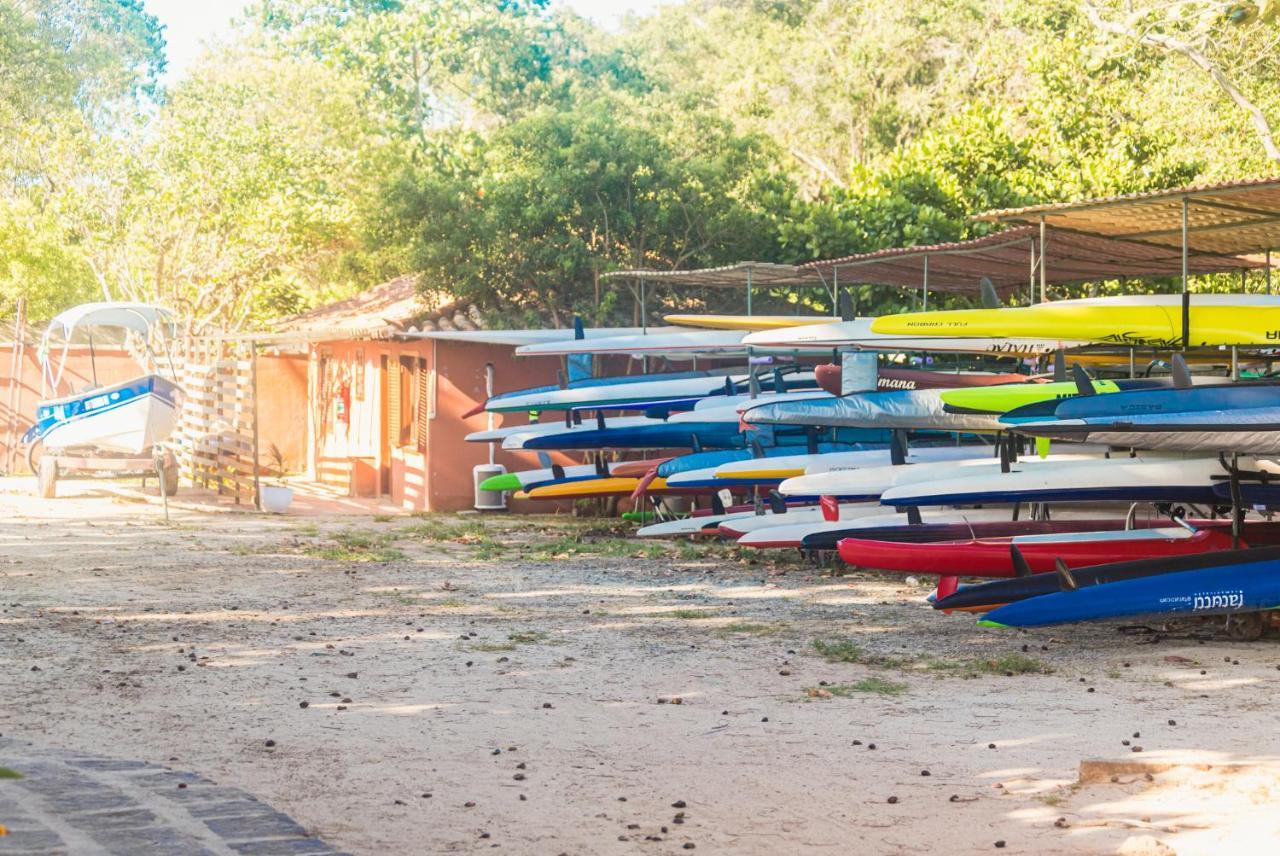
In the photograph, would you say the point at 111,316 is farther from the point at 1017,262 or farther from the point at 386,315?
the point at 1017,262

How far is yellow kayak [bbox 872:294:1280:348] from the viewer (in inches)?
435

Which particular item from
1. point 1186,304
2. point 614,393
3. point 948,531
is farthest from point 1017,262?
point 948,531

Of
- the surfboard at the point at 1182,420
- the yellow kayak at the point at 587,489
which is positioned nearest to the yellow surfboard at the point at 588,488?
the yellow kayak at the point at 587,489

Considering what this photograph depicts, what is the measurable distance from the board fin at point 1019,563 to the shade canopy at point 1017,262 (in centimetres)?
346

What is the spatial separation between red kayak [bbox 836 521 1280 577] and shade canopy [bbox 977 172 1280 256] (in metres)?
2.29

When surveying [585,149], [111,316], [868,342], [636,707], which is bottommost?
[636,707]

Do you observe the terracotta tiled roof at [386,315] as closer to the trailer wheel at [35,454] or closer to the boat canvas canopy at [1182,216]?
the trailer wheel at [35,454]

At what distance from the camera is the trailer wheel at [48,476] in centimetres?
1850

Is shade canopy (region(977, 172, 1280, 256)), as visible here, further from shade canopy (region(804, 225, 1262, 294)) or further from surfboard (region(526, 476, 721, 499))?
surfboard (region(526, 476, 721, 499))

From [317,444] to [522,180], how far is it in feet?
17.5

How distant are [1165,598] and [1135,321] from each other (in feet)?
11.2

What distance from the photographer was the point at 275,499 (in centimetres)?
1748

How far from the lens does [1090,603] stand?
→ 344 inches

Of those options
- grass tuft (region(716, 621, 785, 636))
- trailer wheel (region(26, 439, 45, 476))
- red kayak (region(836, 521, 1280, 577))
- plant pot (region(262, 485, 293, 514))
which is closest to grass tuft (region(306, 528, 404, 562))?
plant pot (region(262, 485, 293, 514))
